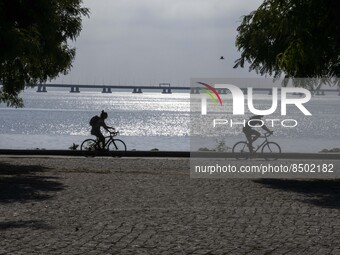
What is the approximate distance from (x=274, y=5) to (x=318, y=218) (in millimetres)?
7916

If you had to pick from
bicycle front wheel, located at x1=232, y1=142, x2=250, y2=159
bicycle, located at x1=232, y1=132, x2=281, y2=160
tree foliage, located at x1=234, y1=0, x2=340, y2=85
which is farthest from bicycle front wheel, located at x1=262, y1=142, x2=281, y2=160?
tree foliage, located at x1=234, y1=0, x2=340, y2=85

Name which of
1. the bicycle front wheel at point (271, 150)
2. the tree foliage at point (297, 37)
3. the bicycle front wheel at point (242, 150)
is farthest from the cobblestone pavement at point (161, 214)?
A: the bicycle front wheel at point (271, 150)

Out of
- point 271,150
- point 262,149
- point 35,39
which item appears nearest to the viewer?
point 35,39

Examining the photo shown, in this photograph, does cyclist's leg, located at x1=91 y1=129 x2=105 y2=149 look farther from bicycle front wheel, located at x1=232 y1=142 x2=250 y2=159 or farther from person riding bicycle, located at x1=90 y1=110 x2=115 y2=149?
bicycle front wheel, located at x1=232 y1=142 x2=250 y2=159

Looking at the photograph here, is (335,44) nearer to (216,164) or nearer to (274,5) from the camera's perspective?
(274,5)

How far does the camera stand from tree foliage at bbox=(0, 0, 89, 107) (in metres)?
20.1

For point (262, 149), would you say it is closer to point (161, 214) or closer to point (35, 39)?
point (35, 39)

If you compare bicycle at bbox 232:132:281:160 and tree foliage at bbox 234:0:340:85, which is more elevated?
tree foliage at bbox 234:0:340:85

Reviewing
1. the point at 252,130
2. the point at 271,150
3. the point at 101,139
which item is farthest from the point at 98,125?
the point at 271,150

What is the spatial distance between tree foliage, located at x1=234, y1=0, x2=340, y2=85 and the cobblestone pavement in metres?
2.85

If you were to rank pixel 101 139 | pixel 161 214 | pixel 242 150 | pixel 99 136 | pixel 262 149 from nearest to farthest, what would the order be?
pixel 161 214 < pixel 242 150 < pixel 262 149 < pixel 99 136 < pixel 101 139

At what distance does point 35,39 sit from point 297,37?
22.0ft

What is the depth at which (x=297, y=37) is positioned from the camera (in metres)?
19.6

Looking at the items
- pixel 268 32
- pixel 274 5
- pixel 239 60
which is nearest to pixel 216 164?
pixel 239 60
